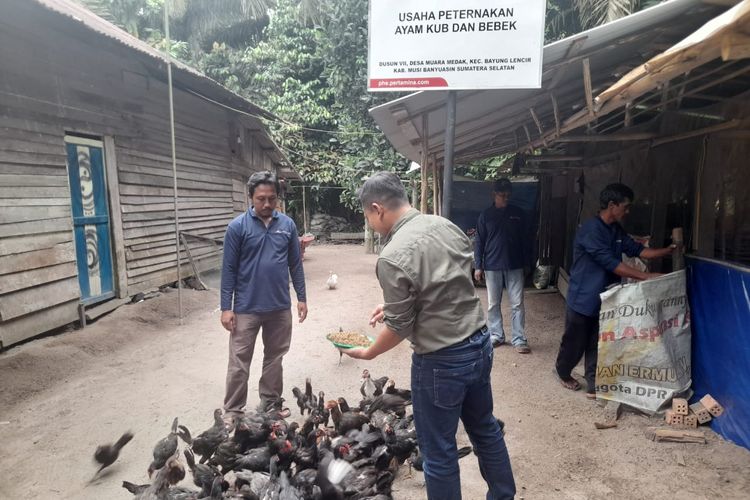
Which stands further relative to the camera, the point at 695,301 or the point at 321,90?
the point at 321,90

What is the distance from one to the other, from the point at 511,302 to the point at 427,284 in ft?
12.7

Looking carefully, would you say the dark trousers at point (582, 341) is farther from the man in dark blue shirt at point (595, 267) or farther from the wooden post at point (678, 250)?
the wooden post at point (678, 250)

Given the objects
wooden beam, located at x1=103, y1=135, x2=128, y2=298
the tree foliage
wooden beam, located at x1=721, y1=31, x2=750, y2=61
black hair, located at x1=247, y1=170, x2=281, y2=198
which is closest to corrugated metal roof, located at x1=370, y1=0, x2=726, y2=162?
black hair, located at x1=247, y1=170, x2=281, y2=198

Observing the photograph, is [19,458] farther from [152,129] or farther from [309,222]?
[309,222]

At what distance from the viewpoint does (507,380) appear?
5090 mm

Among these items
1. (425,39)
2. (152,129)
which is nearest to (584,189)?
(425,39)

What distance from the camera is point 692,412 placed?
381 cm

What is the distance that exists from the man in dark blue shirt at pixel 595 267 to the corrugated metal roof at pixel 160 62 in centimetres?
601

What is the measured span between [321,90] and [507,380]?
56.6 ft

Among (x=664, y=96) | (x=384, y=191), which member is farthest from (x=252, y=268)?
(x=664, y=96)

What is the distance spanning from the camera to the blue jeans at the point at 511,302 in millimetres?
5906

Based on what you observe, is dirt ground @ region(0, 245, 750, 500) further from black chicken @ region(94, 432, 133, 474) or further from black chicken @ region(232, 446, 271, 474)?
black chicken @ region(232, 446, 271, 474)

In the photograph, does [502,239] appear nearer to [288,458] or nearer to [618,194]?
[618,194]

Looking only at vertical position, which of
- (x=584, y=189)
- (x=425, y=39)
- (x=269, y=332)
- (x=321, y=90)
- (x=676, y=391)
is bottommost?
(x=676, y=391)
